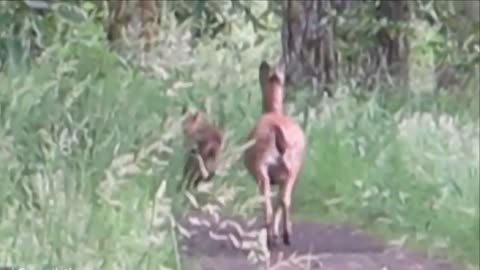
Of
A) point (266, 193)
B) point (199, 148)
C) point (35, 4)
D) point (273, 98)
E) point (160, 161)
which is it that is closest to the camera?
point (266, 193)

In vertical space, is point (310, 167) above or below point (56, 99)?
below

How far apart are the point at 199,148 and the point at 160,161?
28 cm

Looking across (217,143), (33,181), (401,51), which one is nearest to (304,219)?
(217,143)

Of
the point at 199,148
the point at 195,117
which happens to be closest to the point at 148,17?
the point at 195,117

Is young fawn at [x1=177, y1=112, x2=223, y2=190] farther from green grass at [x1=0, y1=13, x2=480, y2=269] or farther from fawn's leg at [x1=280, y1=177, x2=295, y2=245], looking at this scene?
fawn's leg at [x1=280, y1=177, x2=295, y2=245]

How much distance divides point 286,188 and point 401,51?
17.0 feet

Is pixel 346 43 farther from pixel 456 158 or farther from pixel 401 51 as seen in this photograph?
pixel 456 158

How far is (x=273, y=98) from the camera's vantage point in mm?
6480

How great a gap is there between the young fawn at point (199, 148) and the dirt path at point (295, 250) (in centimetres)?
17

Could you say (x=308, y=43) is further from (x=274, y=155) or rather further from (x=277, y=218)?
(x=274, y=155)

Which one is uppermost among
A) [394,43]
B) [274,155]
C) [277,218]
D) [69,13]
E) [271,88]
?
[69,13]

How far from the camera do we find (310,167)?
816cm

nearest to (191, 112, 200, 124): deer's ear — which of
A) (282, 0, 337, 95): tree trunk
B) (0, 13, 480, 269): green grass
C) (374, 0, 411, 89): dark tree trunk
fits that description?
(0, 13, 480, 269): green grass

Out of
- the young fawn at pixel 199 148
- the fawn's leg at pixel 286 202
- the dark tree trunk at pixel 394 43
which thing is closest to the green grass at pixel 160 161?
the young fawn at pixel 199 148
